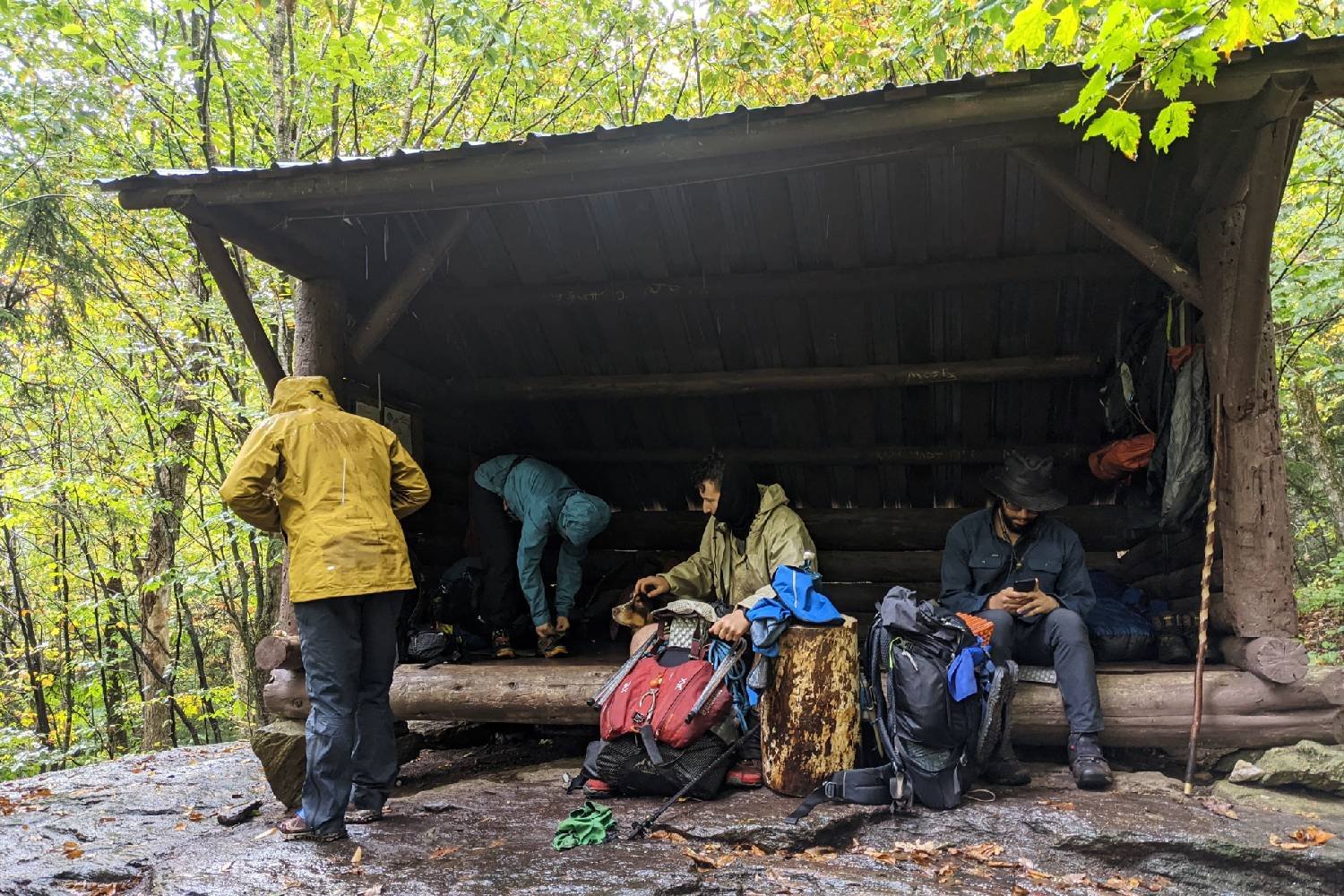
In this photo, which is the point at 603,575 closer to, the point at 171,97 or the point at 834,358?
the point at 834,358

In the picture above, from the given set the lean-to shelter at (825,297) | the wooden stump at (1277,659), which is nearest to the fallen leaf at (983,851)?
the lean-to shelter at (825,297)

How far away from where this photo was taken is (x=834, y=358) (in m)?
6.02

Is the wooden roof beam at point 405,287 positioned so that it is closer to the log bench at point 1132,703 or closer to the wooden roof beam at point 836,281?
the wooden roof beam at point 836,281

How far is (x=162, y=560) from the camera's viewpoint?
9727 millimetres

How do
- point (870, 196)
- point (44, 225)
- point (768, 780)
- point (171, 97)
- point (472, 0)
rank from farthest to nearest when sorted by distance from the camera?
point (171, 97)
point (472, 0)
point (44, 225)
point (870, 196)
point (768, 780)

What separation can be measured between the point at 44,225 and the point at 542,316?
4810 millimetres

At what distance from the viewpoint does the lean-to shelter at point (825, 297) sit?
12.6 feet

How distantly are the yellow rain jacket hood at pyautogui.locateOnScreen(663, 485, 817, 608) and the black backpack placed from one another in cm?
93

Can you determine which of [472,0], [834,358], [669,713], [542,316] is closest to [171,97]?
[472,0]

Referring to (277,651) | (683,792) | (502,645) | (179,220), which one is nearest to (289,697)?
(277,651)

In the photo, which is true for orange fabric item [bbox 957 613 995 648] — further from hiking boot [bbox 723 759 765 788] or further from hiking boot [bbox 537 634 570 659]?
hiking boot [bbox 537 634 570 659]

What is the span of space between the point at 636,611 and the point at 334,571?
2106mm

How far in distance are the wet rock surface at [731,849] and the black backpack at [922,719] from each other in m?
0.12

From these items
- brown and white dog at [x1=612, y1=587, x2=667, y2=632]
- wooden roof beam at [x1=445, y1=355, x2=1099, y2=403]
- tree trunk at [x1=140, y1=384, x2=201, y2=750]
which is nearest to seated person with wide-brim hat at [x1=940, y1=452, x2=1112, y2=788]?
wooden roof beam at [x1=445, y1=355, x2=1099, y2=403]
